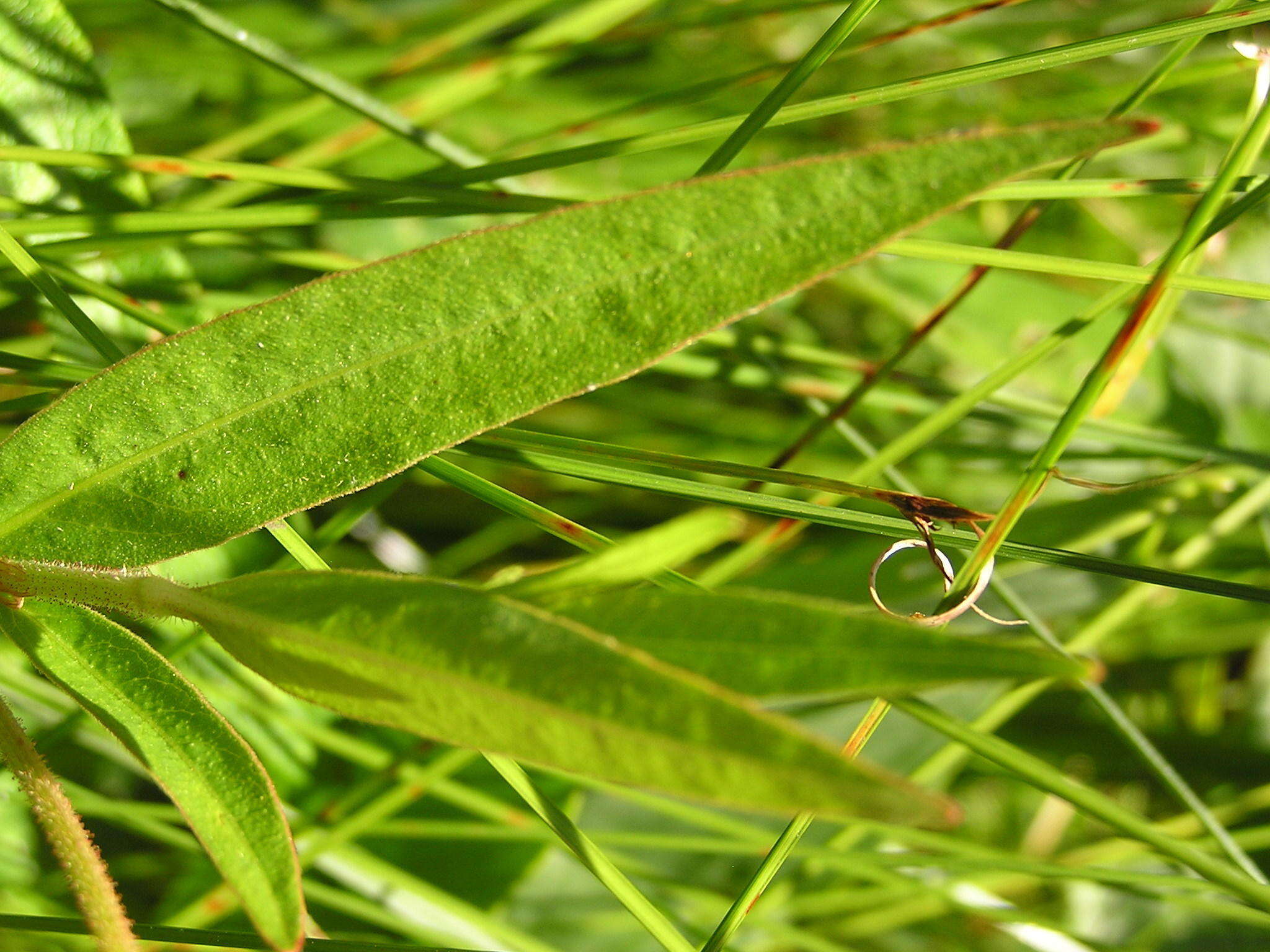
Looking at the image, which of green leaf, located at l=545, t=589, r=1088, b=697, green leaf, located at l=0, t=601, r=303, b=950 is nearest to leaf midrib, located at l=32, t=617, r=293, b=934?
green leaf, located at l=0, t=601, r=303, b=950

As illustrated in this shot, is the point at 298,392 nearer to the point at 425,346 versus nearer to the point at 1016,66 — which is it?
the point at 425,346

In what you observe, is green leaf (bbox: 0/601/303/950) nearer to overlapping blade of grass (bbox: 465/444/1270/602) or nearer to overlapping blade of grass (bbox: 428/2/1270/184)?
overlapping blade of grass (bbox: 465/444/1270/602)

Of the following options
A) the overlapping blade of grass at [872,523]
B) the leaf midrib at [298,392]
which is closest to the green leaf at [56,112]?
the leaf midrib at [298,392]

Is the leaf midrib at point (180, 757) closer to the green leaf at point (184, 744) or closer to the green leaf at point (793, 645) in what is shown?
the green leaf at point (184, 744)

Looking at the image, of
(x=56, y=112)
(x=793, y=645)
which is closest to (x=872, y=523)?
(x=793, y=645)

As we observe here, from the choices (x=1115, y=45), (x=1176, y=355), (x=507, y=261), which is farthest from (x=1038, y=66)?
(x=1176, y=355)

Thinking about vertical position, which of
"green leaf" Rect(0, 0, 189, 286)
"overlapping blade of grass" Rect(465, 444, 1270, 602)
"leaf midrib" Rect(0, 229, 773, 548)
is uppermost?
"green leaf" Rect(0, 0, 189, 286)

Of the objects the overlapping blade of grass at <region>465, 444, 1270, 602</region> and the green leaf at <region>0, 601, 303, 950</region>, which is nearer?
the green leaf at <region>0, 601, 303, 950</region>
